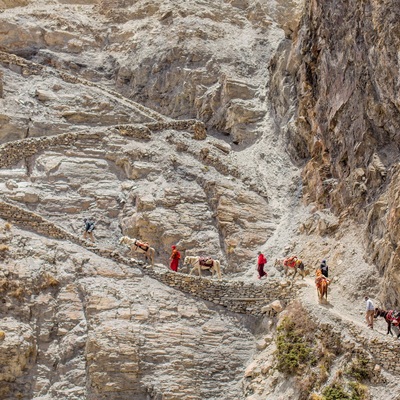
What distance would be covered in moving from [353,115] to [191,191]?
965cm

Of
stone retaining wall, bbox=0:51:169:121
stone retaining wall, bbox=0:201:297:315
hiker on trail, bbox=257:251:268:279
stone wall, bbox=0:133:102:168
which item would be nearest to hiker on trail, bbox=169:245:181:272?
stone retaining wall, bbox=0:201:297:315

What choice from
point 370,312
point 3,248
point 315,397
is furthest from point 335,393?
point 3,248

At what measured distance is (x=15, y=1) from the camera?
2311 inches

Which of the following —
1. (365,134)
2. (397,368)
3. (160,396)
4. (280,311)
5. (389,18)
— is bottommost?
(160,396)

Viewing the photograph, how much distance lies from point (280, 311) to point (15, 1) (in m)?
42.3

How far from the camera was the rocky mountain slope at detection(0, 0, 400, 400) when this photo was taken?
84.7 feet

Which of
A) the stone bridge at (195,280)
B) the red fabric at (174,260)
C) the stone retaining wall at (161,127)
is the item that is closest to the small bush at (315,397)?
the stone bridge at (195,280)

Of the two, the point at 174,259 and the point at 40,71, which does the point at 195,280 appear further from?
the point at 40,71

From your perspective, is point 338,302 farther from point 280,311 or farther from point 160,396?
point 160,396

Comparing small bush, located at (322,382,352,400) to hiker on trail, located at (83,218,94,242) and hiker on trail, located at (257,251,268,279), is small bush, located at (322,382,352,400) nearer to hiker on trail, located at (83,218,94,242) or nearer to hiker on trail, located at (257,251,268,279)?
hiker on trail, located at (257,251,268,279)

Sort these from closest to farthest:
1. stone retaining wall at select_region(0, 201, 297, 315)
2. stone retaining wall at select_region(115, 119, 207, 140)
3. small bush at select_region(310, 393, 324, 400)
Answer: small bush at select_region(310, 393, 324, 400) < stone retaining wall at select_region(0, 201, 297, 315) < stone retaining wall at select_region(115, 119, 207, 140)

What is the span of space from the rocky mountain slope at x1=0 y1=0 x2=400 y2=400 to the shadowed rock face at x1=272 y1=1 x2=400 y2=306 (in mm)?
132

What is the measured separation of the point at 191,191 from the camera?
37.8m

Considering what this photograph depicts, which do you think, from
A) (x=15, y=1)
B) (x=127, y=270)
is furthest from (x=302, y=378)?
(x=15, y=1)
